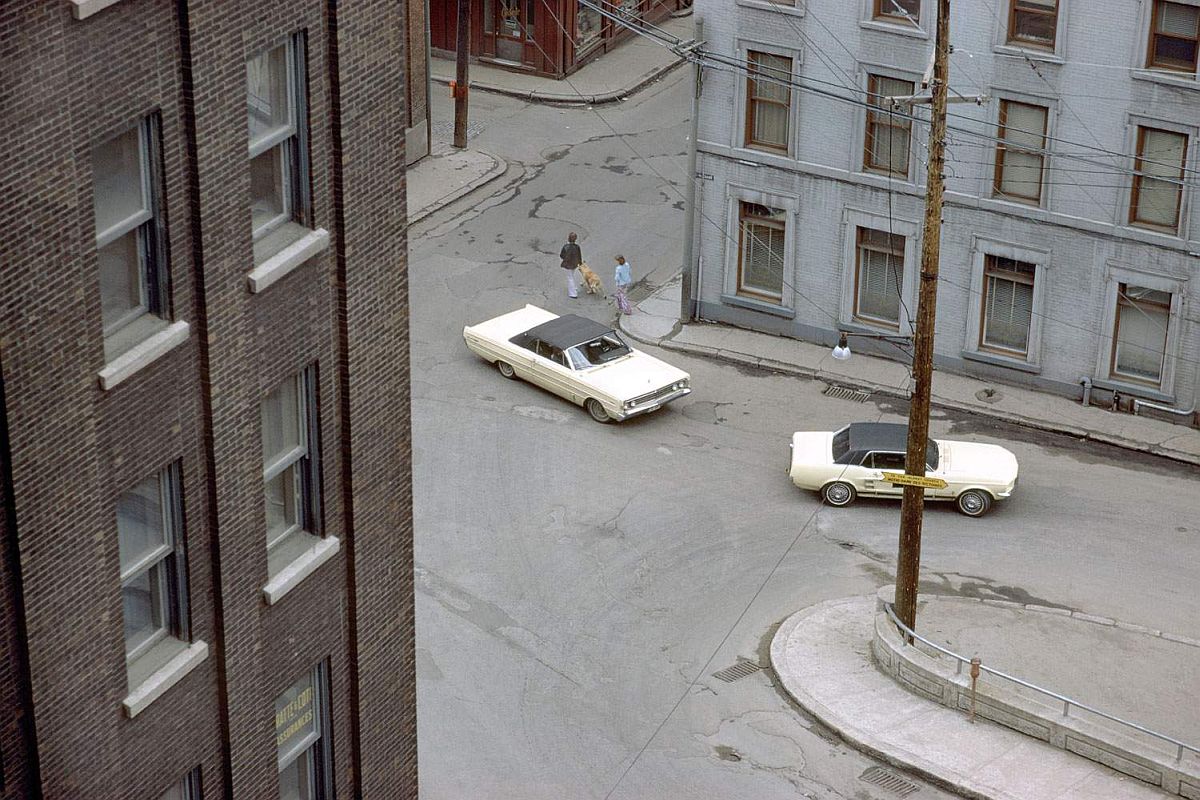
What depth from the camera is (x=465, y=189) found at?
46.1m

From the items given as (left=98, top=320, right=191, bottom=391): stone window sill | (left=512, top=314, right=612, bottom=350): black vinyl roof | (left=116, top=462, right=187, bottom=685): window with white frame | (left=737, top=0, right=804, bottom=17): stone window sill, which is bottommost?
(left=512, top=314, right=612, bottom=350): black vinyl roof

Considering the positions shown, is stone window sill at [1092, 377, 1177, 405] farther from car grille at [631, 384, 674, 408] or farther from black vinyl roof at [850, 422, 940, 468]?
car grille at [631, 384, 674, 408]

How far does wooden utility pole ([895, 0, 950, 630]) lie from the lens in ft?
80.8

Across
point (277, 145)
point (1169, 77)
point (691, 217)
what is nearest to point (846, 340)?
point (691, 217)

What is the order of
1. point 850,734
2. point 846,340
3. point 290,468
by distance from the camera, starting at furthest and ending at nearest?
point 846,340
point 850,734
point 290,468

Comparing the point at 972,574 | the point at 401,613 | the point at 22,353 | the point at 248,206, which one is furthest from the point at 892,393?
the point at 22,353

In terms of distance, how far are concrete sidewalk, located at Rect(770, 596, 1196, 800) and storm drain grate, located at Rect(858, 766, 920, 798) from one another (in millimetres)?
198

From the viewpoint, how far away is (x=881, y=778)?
26500mm

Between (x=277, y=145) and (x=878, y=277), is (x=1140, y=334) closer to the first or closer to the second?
(x=878, y=277)

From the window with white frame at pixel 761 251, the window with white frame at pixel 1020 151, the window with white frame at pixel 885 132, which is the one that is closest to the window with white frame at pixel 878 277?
the window with white frame at pixel 885 132

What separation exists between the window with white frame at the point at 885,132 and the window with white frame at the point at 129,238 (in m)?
23.1

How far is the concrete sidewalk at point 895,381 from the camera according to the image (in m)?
35.4

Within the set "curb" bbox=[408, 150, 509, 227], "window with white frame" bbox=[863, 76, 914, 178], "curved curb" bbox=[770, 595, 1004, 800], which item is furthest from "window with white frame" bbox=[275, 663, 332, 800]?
"curb" bbox=[408, 150, 509, 227]

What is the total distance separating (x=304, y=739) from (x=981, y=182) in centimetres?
2124
